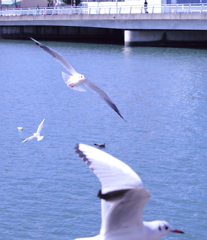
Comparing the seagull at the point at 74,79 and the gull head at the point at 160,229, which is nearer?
the gull head at the point at 160,229

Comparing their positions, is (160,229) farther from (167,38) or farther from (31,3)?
(31,3)

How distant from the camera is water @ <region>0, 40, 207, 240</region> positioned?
10570mm

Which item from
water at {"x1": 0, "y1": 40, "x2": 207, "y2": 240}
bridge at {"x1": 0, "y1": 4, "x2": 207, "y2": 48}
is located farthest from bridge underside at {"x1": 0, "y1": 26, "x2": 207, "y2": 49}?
water at {"x1": 0, "y1": 40, "x2": 207, "y2": 240}

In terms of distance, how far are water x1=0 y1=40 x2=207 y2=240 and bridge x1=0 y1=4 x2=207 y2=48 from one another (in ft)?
34.6

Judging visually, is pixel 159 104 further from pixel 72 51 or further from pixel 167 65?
pixel 72 51

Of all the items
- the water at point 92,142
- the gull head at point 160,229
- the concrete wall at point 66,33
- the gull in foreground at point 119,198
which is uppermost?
the gull in foreground at point 119,198

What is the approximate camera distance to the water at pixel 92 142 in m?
10.6

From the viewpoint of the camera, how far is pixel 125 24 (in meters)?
44.8

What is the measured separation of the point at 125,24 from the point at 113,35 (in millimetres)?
7956

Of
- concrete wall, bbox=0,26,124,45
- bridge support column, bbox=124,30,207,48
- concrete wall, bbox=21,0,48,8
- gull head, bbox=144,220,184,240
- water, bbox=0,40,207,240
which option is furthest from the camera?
concrete wall, bbox=21,0,48,8

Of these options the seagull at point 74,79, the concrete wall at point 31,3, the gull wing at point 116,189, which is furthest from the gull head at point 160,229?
the concrete wall at point 31,3

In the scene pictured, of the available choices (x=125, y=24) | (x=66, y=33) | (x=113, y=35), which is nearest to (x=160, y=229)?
(x=125, y=24)

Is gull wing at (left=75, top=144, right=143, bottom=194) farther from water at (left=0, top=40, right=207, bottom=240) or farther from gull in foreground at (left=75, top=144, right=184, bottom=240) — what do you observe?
water at (left=0, top=40, right=207, bottom=240)

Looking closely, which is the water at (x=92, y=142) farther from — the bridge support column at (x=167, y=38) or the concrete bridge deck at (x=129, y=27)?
the bridge support column at (x=167, y=38)
